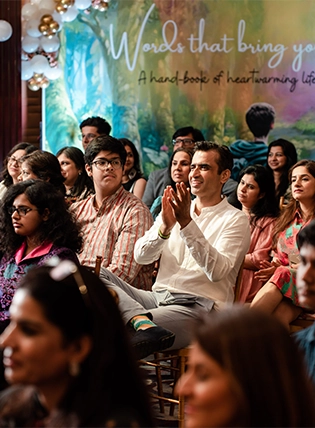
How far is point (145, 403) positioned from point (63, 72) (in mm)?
5629

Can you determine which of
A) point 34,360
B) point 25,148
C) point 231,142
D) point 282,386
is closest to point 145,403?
point 34,360

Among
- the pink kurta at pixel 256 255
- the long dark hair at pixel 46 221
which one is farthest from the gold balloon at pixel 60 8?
the long dark hair at pixel 46 221

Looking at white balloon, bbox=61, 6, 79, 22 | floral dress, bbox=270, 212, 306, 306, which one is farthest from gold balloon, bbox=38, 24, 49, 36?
floral dress, bbox=270, 212, 306, 306

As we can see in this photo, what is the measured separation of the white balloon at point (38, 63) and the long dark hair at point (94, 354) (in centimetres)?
487

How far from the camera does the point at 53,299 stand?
1.39 m

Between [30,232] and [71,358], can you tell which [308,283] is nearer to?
[71,358]

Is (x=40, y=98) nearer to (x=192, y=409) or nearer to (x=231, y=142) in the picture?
(x=231, y=142)

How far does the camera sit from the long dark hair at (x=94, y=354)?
4.21ft

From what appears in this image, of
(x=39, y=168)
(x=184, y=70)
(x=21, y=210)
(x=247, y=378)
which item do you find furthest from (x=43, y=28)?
(x=247, y=378)

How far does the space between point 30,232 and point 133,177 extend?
2097mm

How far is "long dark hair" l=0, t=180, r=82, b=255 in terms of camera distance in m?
3.05

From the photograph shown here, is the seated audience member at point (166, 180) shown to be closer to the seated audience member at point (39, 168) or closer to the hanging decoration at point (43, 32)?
the seated audience member at point (39, 168)

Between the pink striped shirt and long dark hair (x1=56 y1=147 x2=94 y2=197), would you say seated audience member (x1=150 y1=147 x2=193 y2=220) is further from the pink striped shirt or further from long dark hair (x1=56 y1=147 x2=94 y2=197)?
the pink striped shirt

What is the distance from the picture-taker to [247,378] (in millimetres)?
1059
